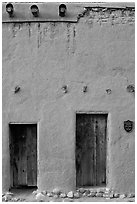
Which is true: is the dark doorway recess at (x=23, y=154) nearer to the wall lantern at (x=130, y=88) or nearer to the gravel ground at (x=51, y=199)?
the gravel ground at (x=51, y=199)

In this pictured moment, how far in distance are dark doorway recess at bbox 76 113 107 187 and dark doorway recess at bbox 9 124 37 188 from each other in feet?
3.27

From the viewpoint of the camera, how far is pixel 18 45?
7.75 metres

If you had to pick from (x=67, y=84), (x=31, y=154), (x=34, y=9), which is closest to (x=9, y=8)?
(x=34, y=9)

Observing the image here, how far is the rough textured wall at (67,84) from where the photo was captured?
25.2 feet

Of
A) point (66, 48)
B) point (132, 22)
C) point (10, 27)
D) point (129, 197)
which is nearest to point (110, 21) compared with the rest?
point (132, 22)

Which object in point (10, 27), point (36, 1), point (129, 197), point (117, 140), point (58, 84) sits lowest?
point (129, 197)

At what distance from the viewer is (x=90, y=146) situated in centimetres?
797

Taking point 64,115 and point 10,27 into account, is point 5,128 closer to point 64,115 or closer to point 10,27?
point 64,115

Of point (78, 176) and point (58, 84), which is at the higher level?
point (58, 84)

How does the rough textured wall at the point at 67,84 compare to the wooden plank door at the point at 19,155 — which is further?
the wooden plank door at the point at 19,155

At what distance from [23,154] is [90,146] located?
1.53m

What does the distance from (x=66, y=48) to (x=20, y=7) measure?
136 centimetres

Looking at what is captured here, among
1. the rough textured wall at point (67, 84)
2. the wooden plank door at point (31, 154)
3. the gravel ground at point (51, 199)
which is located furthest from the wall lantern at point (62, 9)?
the gravel ground at point (51, 199)

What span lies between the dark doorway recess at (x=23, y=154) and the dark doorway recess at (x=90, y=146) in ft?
3.27
